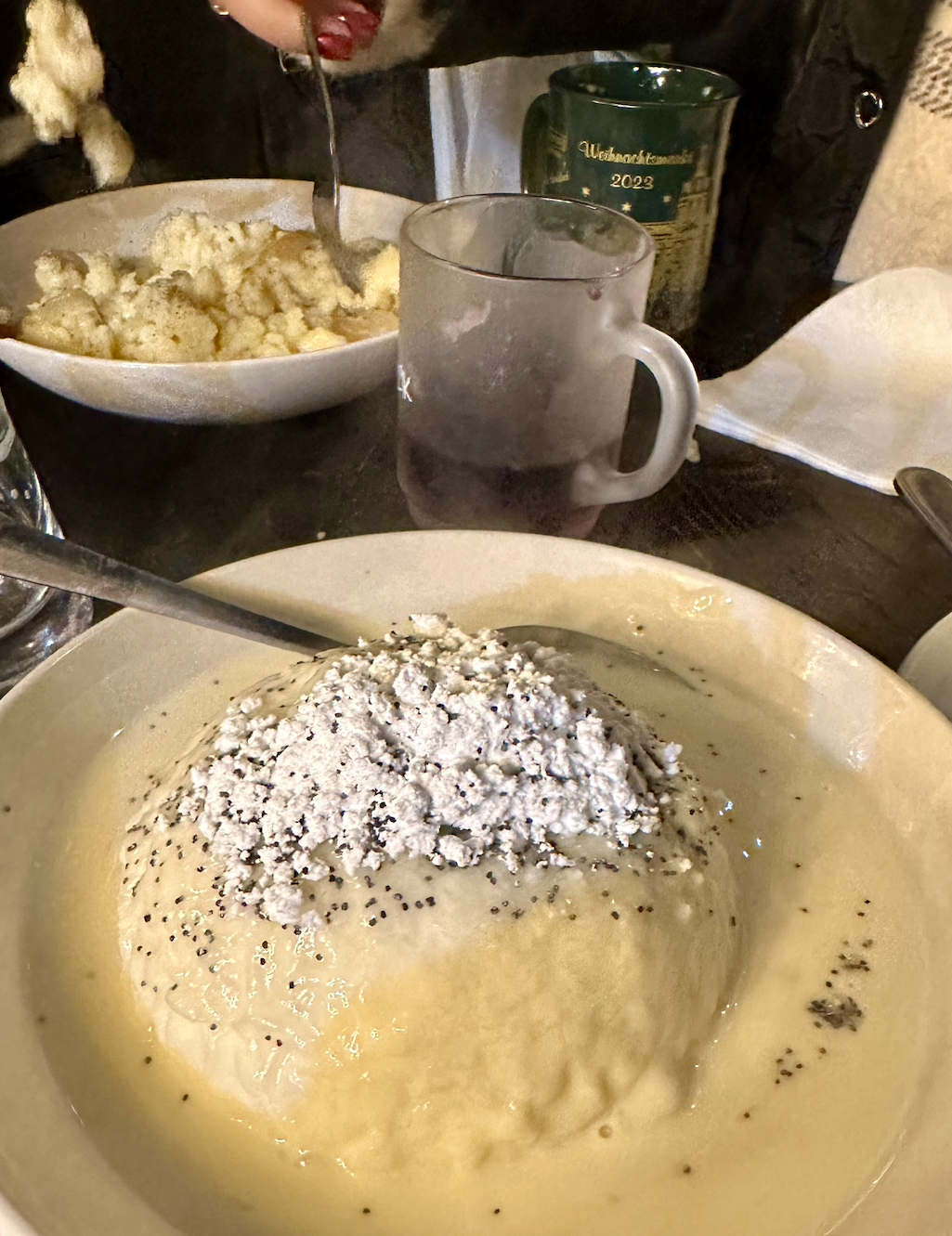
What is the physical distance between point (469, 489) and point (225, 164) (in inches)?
14.5

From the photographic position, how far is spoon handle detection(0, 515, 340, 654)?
0.46m

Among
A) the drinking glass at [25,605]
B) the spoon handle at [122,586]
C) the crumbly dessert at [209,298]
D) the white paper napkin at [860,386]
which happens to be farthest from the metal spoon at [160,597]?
A: the white paper napkin at [860,386]

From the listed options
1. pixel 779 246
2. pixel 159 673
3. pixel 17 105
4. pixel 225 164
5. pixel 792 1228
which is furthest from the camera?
pixel 779 246

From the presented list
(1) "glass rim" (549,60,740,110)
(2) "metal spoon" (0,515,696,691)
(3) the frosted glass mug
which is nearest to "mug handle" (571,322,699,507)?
→ (3) the frosted glass mug

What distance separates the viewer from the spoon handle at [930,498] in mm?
609

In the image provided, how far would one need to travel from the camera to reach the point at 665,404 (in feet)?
1.99

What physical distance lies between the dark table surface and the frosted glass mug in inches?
3.0

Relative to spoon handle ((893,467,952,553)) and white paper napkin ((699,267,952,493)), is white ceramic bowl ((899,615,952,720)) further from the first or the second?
white paper napkin ((699,267,952,493))

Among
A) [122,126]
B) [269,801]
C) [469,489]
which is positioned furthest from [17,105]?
[269,801]

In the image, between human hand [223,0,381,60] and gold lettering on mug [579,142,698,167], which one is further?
gold lettering on mug [579,142,698,167]

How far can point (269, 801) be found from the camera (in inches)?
16.0

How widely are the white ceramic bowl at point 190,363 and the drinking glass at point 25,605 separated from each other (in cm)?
7

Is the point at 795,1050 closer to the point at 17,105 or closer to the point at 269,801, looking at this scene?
the point at 269,801

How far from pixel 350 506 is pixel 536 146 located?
396mm
